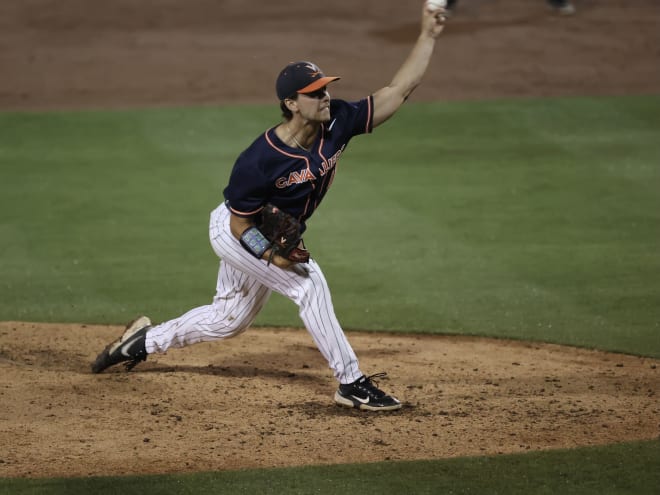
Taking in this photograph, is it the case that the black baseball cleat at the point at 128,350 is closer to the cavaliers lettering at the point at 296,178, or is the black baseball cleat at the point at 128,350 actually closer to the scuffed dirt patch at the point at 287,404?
the scuffed dirt patch at the point at 287,404

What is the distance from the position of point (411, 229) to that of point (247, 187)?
13.0 feet

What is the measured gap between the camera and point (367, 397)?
548 centimetres

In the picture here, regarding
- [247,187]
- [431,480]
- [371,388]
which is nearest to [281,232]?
[247,187]

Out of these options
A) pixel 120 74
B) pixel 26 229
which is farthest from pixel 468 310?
pixel 120 74

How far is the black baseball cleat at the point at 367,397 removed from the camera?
17.9 ft

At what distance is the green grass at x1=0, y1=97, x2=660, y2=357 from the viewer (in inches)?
293

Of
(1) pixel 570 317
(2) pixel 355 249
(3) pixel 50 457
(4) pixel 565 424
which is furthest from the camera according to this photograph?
(2) pixel 355 249

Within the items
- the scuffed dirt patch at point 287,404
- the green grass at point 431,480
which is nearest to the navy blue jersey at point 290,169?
the scuffed dirt patch at point 287,404

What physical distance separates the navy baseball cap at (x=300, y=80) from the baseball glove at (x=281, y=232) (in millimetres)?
582

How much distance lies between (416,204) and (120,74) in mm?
5836

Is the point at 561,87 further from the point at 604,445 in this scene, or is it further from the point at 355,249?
the point at 604,445

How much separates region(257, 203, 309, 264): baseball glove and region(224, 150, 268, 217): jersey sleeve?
0.07 m

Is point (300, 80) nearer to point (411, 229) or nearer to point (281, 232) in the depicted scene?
point (281, 232)

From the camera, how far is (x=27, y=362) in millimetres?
6305
